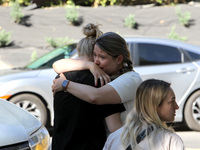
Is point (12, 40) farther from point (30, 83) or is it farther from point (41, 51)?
point (30, 83)

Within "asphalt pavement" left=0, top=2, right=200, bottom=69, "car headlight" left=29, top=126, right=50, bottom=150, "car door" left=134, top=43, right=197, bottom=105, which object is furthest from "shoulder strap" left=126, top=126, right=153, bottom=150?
"asphalt pavement" left=0, top=2, right=200, bottom=69

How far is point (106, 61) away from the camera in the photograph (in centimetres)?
249

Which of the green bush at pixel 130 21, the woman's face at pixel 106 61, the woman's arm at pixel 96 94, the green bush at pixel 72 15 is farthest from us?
the green bush at pixel 130 21

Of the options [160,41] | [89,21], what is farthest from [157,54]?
[89,21]

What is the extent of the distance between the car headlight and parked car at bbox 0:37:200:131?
3.08 m

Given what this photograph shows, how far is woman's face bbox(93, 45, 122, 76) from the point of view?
247 centimetres

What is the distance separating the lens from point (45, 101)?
7059 mm

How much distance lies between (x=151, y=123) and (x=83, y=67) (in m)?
0.67

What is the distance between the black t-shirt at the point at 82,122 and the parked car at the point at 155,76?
180 inches

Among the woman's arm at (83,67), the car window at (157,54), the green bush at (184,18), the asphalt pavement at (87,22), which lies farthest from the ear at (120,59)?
the green bush at (184,18)

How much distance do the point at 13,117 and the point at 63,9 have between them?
1867cm

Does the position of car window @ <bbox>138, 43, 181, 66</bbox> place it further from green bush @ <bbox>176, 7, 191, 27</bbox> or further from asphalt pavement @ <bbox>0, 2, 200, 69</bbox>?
green bush @ <bbox>176, 7, 191, 27</bbox>

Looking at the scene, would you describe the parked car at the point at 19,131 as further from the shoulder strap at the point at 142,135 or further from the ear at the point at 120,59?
the shoulder strap at the point at 142,135

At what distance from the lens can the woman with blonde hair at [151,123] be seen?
2008mm
